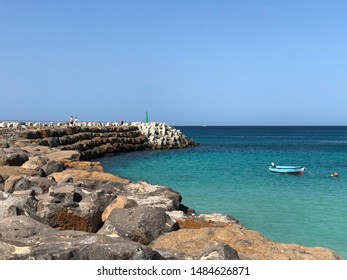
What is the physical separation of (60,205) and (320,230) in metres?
8.46

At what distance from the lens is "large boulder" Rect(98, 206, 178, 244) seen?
6.10 meters

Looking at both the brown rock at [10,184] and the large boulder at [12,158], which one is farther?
the large boulder at [12,158]

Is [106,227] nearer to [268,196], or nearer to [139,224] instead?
[139,224]

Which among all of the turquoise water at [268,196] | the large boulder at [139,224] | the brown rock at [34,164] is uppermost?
the brown rock at [34,164]

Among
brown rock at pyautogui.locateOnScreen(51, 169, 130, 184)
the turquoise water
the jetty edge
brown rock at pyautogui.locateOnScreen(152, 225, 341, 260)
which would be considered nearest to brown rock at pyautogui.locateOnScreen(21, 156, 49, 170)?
the jetty edge

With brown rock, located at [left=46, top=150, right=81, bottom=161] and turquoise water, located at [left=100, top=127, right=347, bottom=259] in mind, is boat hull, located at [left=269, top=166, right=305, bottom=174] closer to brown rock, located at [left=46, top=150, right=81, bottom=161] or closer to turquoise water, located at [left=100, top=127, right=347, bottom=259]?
turquoise water, located at [left=100, top=127, right=347, bottom=259]

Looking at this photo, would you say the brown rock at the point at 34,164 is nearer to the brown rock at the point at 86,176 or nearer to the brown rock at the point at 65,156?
the brown rock at the point at 86,176

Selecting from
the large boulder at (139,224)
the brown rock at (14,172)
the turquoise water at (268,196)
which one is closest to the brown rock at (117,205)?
the large boulder at (139,224)

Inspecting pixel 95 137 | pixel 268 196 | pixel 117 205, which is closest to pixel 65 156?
pixel 268 196

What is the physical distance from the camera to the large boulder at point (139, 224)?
6098 millimetres

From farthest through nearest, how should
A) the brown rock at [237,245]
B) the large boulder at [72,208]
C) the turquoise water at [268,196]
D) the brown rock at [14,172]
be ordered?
the turquoise water at [268,196]
the brown rock at [14,172]
the large boulder at [72,208]
the brown rock at [237,245]

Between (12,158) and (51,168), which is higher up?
(12,158)

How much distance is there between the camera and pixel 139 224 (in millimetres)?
6305
